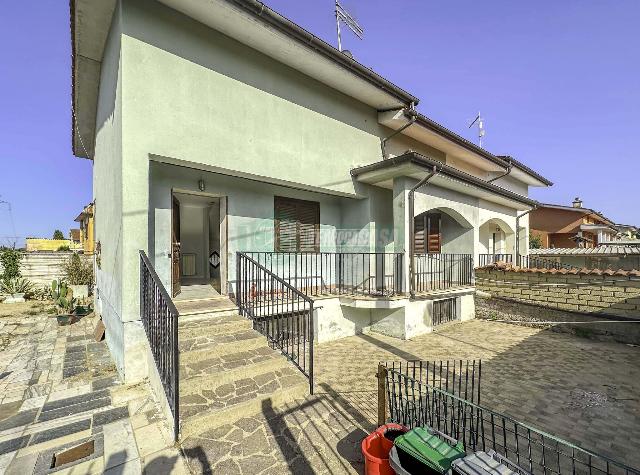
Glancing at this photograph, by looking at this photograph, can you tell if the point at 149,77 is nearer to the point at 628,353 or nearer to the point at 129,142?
the point at 129,142

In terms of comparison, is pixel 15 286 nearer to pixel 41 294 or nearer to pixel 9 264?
pixel 41 294

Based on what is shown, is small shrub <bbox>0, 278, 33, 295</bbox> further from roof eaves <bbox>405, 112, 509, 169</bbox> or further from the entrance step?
roof eaves <bbox>405, 112, 509, 169</bbox>

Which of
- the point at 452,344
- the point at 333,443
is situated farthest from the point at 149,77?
the point at 452,344

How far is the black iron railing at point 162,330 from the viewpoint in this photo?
335 cm

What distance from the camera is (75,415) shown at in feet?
13.9

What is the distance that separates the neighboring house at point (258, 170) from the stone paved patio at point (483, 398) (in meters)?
1.51

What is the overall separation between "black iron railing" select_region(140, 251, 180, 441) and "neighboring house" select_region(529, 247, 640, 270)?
15.0 metres

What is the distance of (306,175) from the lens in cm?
742

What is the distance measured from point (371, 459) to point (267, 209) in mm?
6125

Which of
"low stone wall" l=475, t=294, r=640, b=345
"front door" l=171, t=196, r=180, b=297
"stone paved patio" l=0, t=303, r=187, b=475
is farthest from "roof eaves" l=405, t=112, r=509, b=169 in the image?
"stone paved patio" l=0, t=303, r=187, b=475

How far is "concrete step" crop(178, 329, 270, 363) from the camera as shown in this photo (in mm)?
4480

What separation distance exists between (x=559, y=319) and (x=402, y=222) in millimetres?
Result: 5953

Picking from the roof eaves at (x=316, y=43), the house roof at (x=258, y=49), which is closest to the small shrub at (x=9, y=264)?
the house roof at (x=258, y=49)

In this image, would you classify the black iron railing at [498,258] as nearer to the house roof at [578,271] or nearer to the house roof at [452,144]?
the house roof at [578,271]
